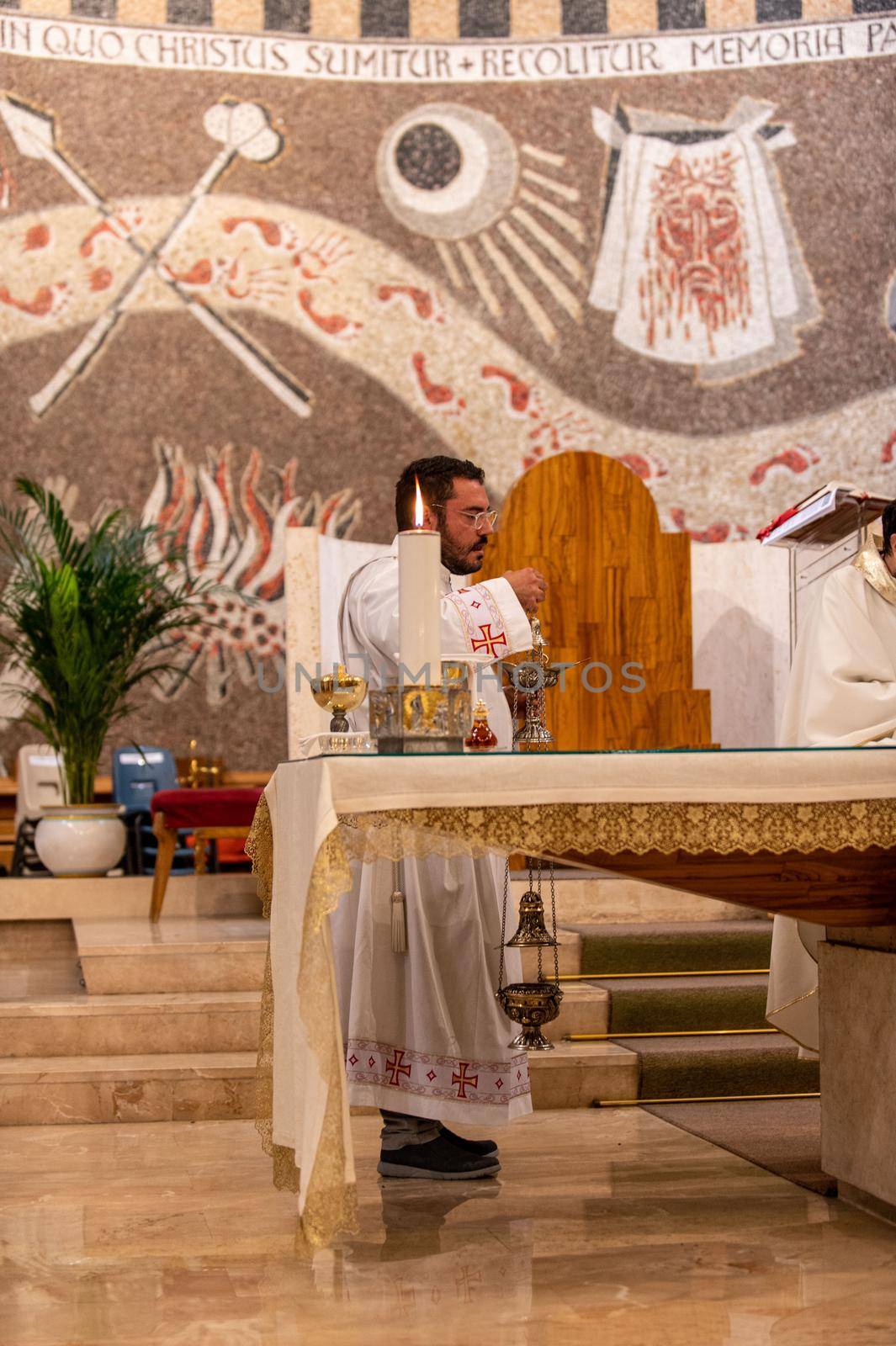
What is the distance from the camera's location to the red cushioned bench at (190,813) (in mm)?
→ 6113

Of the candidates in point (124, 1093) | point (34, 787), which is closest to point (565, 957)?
point (124, 1093)

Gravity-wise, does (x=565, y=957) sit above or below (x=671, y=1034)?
above

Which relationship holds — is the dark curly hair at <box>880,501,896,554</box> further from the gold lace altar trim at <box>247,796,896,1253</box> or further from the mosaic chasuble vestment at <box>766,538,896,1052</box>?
the gold lace altar trim at <box>247,796,896,1253</box>

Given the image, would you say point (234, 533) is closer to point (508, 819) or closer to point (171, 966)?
point (171, 966)

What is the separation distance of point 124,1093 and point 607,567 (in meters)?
3.98

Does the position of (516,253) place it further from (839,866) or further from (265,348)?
(839,866)

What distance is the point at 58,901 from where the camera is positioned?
6309 millimetres

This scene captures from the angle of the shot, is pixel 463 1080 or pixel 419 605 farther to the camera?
pixel 463 1080

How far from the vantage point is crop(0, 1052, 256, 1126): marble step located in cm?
407

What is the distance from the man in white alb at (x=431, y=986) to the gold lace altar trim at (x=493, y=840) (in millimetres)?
921

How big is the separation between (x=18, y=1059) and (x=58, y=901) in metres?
2.05

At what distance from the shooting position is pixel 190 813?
20.1 feet

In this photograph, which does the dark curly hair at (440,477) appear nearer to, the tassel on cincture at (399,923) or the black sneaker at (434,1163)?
the tassel on cincture at (399,923)

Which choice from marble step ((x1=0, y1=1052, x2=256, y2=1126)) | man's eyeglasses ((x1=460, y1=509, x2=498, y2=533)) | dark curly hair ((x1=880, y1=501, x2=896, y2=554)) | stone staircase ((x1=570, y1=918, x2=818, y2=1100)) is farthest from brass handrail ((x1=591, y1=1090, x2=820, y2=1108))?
man's eyeglasses ((x1=460, y1=509, x2=498, y2=533))
